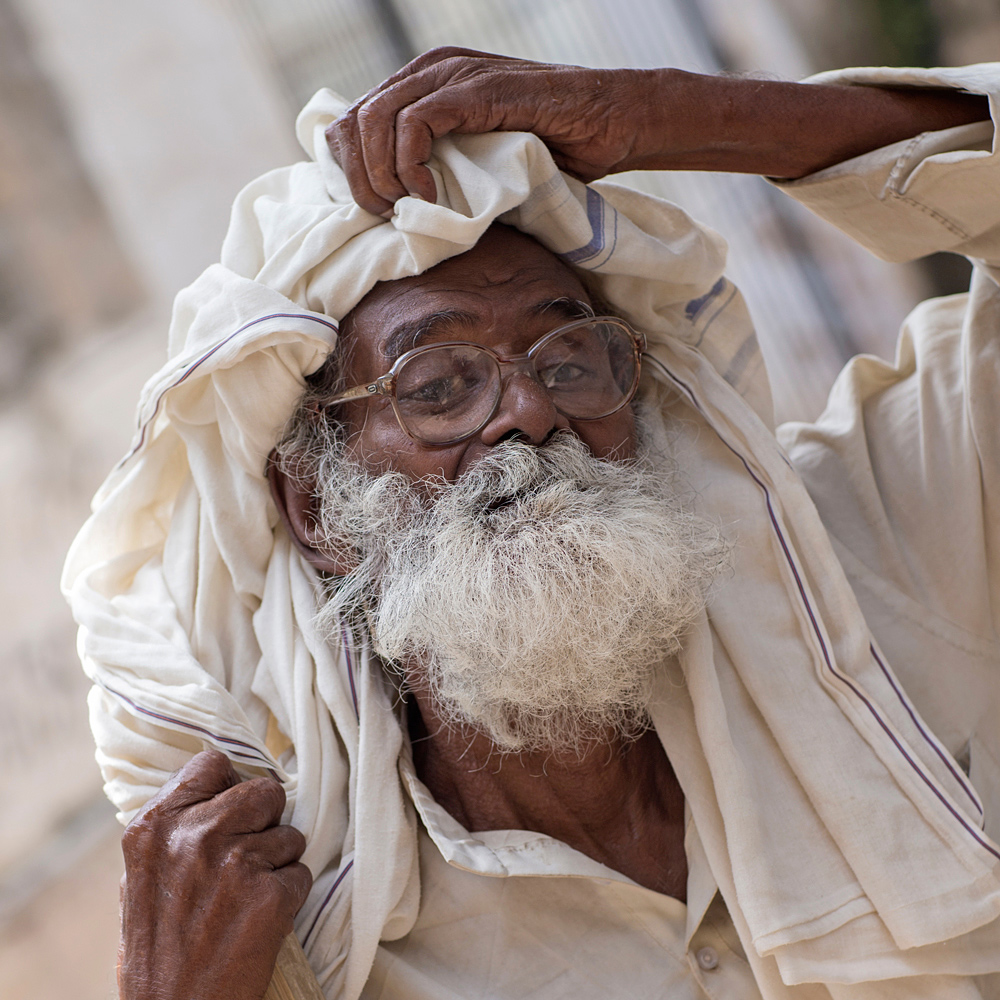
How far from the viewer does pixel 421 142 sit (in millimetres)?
1556

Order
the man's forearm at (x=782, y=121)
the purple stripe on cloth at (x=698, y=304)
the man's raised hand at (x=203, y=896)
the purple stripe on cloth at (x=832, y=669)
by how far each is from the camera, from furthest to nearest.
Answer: the purple stripe on cloth at (x=698, y=304) < the man's forearm at (x=782, y=121) < the purple stripe on cloth at (x=832, y=669) < the man's raised hand at (x=203, y=896)

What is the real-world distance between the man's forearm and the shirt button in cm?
138

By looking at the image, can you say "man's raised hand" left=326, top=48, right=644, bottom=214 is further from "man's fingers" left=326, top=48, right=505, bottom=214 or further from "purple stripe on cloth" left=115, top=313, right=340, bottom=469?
"purple stripe on cloth" left=115, top=313, right=340, bottom=469

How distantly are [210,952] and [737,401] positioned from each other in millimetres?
1295

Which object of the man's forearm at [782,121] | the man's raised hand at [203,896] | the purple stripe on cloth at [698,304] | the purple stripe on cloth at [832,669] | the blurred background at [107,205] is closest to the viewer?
the man's raised hand at [203,896]

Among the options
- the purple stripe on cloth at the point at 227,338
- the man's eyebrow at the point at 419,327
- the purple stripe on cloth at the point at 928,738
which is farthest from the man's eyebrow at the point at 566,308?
the purple stripe on cloth at the point at 928,738

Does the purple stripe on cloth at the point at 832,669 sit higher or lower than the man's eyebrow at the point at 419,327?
lower

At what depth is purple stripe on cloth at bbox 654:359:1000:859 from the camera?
1487 millimetres

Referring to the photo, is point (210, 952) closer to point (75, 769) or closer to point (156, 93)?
point (75, 769)

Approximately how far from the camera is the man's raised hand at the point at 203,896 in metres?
1.35

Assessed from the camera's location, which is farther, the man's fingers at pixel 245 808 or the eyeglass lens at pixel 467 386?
the eyeglass lens at pixel 467 386

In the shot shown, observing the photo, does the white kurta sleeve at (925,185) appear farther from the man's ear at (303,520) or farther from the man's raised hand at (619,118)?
the man's ear at (303,520)

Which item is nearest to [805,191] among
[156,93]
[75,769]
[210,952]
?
[210,952]

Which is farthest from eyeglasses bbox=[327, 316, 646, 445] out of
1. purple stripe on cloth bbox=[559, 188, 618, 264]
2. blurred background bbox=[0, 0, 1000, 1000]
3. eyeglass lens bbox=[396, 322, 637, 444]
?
blurred background bbox=[0, 0, 1000, 1000]
